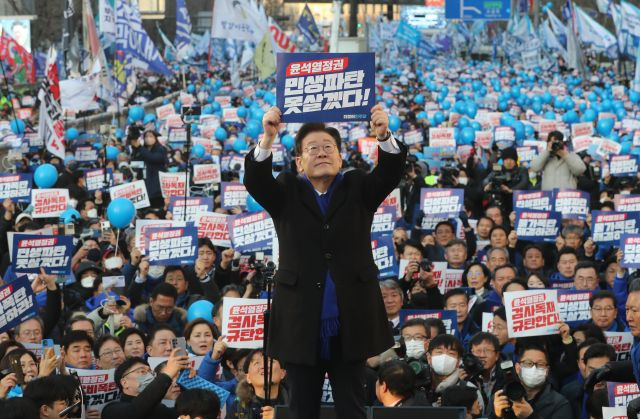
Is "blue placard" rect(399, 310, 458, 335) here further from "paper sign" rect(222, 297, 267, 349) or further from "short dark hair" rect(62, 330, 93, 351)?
"short dark hair" rect(62, 330, 93, 351)

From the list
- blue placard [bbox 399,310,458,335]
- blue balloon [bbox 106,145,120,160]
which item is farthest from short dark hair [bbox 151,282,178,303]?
blue balloon [bbox 106,145,120,160]

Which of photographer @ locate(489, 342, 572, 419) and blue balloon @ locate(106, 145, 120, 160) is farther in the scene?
blue balloon @ locate(106, 145, 120, 160)

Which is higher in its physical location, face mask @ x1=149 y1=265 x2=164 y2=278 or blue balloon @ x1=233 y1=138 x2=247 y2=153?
blue balloon @ x1=233 y1=138 x2=247 y2=153

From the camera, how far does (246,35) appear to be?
23.7m

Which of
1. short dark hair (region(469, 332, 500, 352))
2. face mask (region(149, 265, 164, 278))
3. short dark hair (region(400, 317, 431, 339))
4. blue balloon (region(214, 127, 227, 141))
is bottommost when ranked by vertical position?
short dark hair (region(469, 332, 500, 352))

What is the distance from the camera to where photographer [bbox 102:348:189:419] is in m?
6.03

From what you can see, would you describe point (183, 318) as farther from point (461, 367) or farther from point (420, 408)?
point (420, 408)

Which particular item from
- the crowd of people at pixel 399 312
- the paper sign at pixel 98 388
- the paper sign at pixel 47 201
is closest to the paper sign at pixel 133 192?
the crowd of people at pixel 399 312

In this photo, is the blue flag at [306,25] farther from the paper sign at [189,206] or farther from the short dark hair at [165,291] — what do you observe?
the short dark hair at [165,291]

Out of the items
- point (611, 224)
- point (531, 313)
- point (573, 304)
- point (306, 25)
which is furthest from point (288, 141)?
point (306, 25)

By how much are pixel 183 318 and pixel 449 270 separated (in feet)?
7.88

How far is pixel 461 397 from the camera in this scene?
19.8 ft

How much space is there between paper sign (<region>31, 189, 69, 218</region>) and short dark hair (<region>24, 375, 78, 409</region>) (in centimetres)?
742

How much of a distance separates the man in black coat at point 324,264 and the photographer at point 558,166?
8.99m
